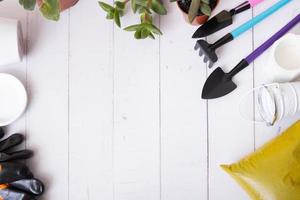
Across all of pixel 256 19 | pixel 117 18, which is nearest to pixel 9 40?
pixel 117 18

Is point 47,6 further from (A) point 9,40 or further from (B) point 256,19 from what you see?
(B) point 256,19

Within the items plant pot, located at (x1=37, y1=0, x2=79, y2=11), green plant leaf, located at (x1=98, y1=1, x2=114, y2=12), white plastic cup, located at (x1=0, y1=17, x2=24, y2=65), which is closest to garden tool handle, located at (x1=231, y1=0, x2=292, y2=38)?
green plant leaf, located at (x1=98, y1=1, x2=114, y2=12)

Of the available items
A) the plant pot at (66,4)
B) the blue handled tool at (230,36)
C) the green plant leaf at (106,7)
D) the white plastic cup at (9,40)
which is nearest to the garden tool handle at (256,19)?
the blue handled tool at (230,36)

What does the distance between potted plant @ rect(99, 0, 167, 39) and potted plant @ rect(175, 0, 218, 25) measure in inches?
2.1

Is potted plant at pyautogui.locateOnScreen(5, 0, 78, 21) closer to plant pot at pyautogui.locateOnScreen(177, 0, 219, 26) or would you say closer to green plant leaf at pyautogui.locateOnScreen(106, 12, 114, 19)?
green plant leaf at pyautogui.locateOnScreen(106, 12, 114, 19)

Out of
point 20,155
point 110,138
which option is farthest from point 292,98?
point 20,155

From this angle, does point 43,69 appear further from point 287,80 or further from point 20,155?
point 287,80

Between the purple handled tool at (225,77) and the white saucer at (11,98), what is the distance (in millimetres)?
496

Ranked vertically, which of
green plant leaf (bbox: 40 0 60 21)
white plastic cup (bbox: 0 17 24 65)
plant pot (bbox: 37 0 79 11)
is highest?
plant pot (bbox: 37 0 79 11)

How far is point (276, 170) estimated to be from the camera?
78 centimetres

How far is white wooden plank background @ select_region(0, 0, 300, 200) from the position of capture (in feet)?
3.01

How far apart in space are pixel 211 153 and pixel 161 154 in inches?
5.4

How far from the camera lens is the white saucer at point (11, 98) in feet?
2.99

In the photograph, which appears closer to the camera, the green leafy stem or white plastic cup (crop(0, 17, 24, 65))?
the green leafy stem
